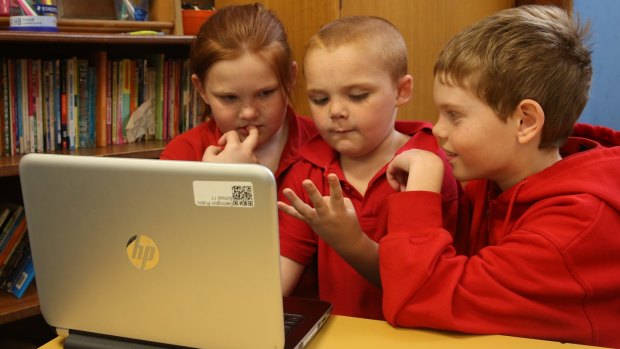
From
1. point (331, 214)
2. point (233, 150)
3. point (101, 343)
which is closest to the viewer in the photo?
point (101, 343)

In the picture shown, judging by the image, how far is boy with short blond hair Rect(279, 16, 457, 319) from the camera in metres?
1.19

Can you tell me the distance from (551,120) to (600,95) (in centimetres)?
161

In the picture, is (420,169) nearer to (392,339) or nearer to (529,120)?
(529,120)

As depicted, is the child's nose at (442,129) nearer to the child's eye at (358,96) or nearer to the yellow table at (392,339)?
the child's eye at (358,96)

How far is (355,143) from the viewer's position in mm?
1222

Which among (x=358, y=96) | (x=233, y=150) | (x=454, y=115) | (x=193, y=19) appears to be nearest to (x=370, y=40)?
(x=358, y=96)

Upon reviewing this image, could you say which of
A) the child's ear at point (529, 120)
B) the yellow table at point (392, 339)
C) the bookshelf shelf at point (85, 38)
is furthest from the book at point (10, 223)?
the child's ear at point (529, 120)

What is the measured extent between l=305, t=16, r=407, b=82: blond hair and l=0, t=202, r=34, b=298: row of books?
1226mm

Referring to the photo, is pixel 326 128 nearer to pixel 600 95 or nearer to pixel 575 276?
pixel 575 276

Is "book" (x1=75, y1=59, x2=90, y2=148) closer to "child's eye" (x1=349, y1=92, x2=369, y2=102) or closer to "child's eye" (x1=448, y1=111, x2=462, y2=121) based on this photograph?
"child's eye" (x1=349, y1=92, x2=369, y2=102)

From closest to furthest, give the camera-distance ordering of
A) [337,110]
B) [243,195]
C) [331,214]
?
1. [243,195]
2. [331,214]
3. [337,110]

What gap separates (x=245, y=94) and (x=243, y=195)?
67cm

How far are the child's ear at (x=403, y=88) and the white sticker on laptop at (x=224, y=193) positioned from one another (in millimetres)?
590

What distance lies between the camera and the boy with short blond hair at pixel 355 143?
3.91 feet
